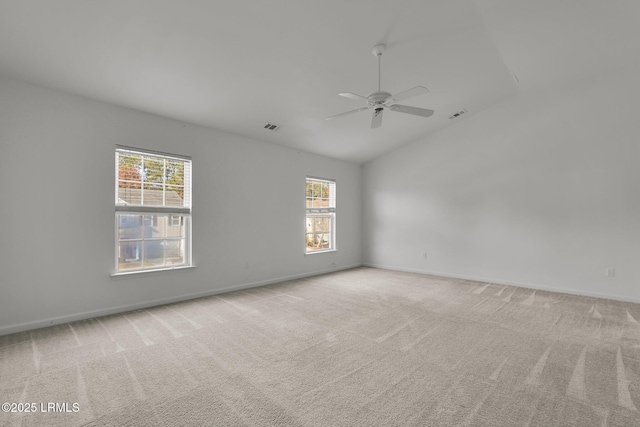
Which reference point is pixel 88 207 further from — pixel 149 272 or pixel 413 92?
pixel 413 92

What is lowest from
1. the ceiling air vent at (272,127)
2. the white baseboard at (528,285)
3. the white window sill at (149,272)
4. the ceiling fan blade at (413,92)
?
the white baseboard at (528,285)

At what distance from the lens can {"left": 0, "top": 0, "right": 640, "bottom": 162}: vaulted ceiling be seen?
8.81ft

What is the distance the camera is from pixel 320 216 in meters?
6.90

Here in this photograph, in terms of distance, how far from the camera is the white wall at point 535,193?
4.60 metres

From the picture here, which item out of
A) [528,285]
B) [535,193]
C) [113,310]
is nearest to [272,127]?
[113,310]

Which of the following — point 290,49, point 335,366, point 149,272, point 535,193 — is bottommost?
point 335,366

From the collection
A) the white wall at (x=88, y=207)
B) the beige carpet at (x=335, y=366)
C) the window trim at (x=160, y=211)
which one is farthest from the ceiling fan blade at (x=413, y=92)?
the window trim at (x=160, y=211)

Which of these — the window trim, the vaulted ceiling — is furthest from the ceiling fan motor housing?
the window trim

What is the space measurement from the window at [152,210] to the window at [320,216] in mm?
2662

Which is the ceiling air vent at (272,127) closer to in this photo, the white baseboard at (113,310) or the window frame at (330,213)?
the window frame at (330,213)

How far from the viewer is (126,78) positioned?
338 centimetres

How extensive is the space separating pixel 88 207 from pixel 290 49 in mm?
3098

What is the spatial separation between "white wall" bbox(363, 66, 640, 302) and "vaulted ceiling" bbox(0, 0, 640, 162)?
591 mm

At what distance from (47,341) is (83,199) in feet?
5.26
